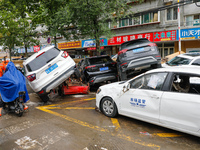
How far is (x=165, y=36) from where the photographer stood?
18.3 meters

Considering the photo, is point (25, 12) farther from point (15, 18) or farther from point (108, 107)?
point (108, 107)

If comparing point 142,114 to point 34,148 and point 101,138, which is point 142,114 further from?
point 34,148

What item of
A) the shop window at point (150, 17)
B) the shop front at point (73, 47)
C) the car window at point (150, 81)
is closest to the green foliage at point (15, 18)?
the shop front at point (73, 47)

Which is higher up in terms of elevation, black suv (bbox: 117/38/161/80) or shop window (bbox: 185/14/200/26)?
shop window (bbox: 185/14/200/26)

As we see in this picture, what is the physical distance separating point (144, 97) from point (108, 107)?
127 centimetres

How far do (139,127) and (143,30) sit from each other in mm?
17754

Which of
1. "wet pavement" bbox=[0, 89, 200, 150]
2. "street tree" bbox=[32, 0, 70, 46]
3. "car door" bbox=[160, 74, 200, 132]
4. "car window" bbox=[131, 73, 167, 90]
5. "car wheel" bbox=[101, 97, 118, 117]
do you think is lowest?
"wet pavement" bbox=[0, 89, 200, 150]

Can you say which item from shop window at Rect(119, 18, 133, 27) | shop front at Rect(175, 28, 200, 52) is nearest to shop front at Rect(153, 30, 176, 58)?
shop front at Rect(175, 28, 200, 52)

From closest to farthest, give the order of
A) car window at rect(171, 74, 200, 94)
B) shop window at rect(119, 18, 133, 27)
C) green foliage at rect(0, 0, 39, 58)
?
car window at rect(171, 74, 200, 94), green foliage at rect(0, 0, 39, 58), shop window at rect(119, 18, 133, 27)

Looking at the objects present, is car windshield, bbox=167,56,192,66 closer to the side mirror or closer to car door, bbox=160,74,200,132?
the side mirror

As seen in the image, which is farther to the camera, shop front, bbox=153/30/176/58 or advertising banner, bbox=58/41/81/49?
advertising banner, bbox=58/41/81/49

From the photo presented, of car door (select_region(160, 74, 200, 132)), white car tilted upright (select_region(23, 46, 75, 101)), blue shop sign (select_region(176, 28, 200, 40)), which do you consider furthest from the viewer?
blue shop sign (select_region(176, 28, 200, 40))

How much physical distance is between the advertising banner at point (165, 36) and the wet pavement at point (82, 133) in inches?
606

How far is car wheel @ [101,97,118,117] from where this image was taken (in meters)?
4.64
